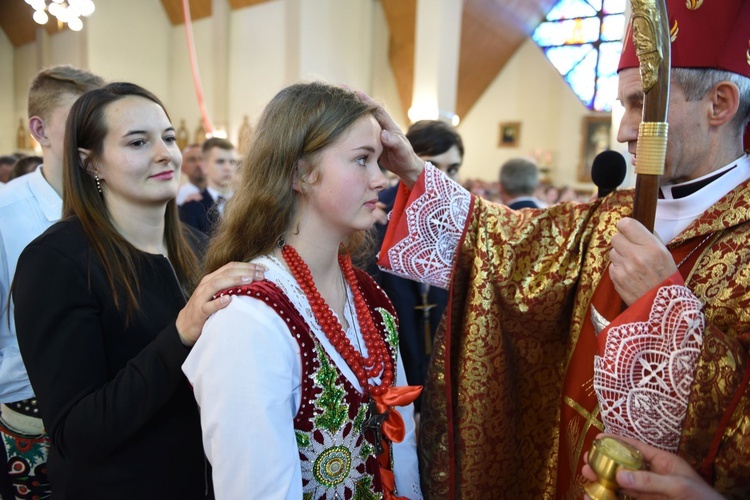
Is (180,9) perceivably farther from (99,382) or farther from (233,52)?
(99,382)

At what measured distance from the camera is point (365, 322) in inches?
58.4

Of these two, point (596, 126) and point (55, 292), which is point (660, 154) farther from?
point (596, 126)

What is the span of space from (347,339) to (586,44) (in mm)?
17225

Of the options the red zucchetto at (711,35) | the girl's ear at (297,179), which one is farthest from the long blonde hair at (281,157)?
the red zucchetto at (711,35)

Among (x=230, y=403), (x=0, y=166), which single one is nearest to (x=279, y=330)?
(x=230, y=403)

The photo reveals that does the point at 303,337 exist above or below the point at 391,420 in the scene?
above

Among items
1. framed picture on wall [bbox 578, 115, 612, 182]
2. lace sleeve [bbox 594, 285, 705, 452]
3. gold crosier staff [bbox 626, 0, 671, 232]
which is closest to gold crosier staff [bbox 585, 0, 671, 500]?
gold crosier staff [bbox 626, 0, 671, 232]

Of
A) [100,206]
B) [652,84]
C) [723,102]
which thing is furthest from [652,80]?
[100,206]

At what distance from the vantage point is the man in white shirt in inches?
72.4

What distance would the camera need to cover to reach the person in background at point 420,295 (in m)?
2.40

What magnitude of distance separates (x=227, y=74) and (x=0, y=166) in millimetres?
8162

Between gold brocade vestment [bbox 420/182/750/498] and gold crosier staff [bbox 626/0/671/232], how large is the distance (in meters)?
0.41

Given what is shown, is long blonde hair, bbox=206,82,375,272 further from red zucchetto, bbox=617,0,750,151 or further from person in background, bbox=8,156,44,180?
person in background, bbox=8,156,44,180

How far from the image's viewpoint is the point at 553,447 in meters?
1.55
